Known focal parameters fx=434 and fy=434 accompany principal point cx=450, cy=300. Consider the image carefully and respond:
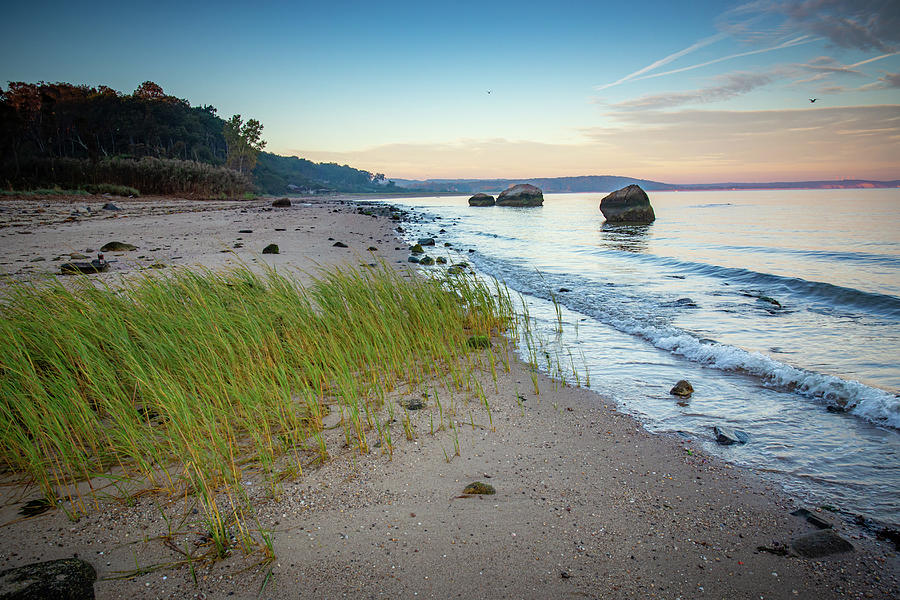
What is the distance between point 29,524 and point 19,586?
72 cm

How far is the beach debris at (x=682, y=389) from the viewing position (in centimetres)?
440

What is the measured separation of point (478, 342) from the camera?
5.50m

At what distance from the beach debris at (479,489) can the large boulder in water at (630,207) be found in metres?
35.0

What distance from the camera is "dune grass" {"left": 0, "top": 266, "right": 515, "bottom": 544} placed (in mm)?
2854

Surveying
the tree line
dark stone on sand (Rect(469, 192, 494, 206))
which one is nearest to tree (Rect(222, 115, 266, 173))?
the tree line

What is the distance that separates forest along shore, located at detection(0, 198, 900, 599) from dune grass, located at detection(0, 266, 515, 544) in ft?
0.75

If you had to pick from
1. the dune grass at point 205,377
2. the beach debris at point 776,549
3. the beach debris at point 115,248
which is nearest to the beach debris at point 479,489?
the dune grass at point 205,377

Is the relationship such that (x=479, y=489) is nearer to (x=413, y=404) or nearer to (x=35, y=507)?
(x=413, y=404)

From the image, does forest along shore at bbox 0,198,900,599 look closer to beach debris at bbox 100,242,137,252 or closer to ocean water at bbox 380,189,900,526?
ocean water at bbox 380,189,900,526

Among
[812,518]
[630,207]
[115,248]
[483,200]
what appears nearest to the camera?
[812,518]

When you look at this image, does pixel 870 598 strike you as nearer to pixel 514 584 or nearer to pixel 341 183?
pixel 514 584

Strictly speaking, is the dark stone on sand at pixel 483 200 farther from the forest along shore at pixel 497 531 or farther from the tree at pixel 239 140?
the forest along shore at pixel 497 531

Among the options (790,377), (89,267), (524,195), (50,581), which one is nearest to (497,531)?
(50,581)

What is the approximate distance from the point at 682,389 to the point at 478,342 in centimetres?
231
